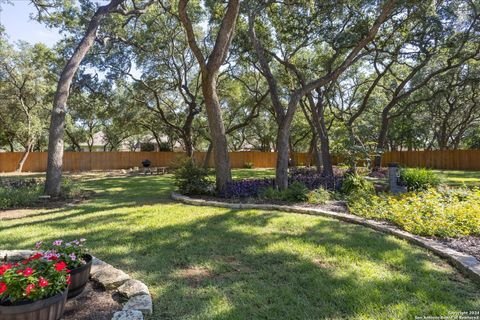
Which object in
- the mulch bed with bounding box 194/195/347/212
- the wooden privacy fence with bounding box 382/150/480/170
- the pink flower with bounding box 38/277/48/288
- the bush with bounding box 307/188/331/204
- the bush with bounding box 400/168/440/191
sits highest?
the wooden privacy fence with bounding box 382/150/480/170

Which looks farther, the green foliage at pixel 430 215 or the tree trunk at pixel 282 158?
the tree trunk at pixel 282 158

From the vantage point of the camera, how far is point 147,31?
1273 cm

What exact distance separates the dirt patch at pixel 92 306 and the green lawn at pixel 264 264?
0.34 metres

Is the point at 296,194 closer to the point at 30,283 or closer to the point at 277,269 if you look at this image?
the point at 277,269

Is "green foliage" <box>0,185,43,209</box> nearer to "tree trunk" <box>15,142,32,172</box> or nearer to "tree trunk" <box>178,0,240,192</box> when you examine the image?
"tree trunk" <box>178,0,240,192</box>

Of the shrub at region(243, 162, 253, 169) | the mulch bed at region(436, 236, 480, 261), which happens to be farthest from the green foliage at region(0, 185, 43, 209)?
the shrub at region(243, 162, 253, 169)

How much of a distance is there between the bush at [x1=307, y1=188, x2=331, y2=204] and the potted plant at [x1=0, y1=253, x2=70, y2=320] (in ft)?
15.7

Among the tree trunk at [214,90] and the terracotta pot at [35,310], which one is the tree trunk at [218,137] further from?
the terracotta pot at [35,310]

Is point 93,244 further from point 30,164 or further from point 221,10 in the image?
point 30,164

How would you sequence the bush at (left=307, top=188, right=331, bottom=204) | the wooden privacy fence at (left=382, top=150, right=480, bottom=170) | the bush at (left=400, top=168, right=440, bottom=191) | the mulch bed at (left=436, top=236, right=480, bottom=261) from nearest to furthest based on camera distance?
the mulch bed at (left=436, top=236, right=480, bottom=261) → the bush at (left=307, top=188, right=331, bottom=204) → the bush at (left=400, top=168, right=440, bottom=191) → the wooden privacy fence at (left=382, top=150, right=480, bottom=170)

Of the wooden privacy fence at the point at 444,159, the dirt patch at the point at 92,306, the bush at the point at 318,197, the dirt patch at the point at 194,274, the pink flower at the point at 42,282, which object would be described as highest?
the wooden privacy fence at the point at 444,159

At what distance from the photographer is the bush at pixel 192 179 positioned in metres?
7.27

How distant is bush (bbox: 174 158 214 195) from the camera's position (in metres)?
7.27

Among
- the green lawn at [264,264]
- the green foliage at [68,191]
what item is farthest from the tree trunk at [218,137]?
the green foliage at [68,191]
